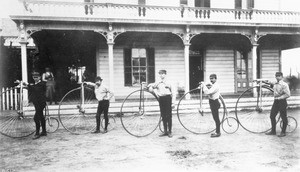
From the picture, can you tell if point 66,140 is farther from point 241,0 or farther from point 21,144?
point 241,0

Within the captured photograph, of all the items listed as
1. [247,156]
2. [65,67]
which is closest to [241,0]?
[65,67]

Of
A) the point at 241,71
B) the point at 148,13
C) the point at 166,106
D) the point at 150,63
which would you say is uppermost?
the point at 148,13

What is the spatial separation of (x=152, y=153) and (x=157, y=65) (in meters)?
11.8

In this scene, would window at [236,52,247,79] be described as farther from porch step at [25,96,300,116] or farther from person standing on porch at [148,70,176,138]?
person standing on porch at [148,70,176,138]

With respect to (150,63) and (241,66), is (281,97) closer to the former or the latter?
(150,63)

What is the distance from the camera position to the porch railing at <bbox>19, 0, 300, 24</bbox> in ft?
46.7

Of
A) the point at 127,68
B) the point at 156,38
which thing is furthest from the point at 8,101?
the point at 156,38

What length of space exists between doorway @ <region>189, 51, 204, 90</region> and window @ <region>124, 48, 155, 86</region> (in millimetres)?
3009

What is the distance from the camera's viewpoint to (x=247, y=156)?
6465 millimetres

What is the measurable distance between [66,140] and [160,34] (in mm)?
11193

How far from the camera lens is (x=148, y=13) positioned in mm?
16328

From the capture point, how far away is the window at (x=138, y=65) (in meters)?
17.8

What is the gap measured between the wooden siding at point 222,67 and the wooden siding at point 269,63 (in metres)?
2.33

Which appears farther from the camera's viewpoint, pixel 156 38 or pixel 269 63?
pixel 269 63
